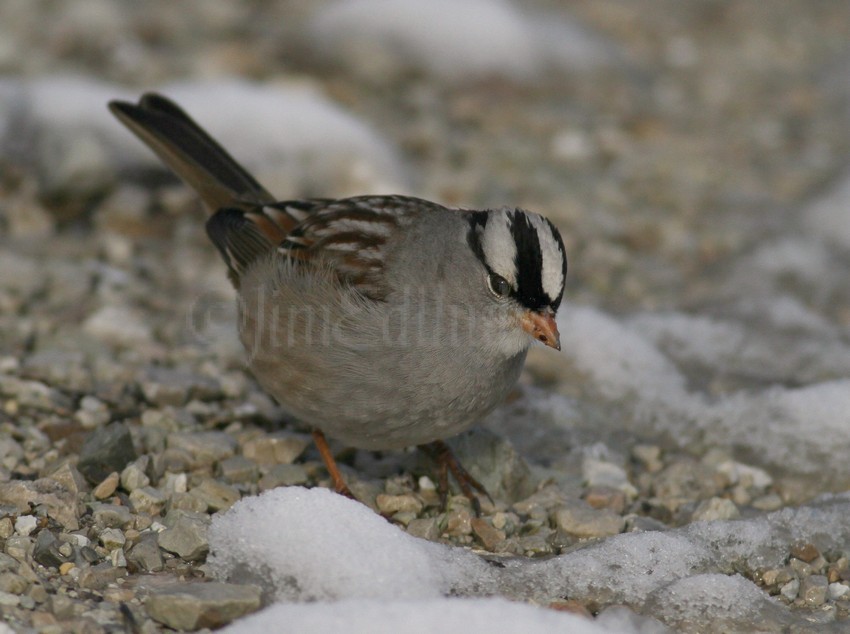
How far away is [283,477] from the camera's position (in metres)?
3.97

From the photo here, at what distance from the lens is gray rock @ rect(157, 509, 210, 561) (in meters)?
3.36

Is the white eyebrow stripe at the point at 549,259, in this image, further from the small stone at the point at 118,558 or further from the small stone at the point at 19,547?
the small stone at the point at 19,547

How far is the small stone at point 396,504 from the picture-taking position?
388cm

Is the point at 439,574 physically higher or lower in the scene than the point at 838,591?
lower

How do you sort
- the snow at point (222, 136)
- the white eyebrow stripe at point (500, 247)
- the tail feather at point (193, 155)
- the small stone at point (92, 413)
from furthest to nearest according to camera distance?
the snow at point (222, 136), the tail feather at point (193, 155), the small stone at point (92, 413), the white eyebrow stripe at point (500, 247)

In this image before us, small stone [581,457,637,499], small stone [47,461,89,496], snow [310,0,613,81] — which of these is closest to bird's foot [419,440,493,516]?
small stone [581,457,637,499]

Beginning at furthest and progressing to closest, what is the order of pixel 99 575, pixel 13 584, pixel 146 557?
pixel 146 557, pixel 99 575, pixel 13 584

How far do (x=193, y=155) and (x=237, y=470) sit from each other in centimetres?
160

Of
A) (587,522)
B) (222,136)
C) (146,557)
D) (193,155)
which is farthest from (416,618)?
(222,136)

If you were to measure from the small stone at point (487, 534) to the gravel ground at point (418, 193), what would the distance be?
13 millimetres

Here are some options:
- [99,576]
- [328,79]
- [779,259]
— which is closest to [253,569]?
[99,576]

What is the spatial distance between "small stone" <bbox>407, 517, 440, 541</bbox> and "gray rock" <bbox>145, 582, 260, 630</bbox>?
0.80 meters

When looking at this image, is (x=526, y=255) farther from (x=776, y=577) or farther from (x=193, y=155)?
(x=193, y=155)

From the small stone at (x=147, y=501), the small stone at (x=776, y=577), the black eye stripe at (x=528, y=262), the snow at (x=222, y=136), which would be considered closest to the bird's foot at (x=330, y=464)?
the small stone at (x=147, y=501)
